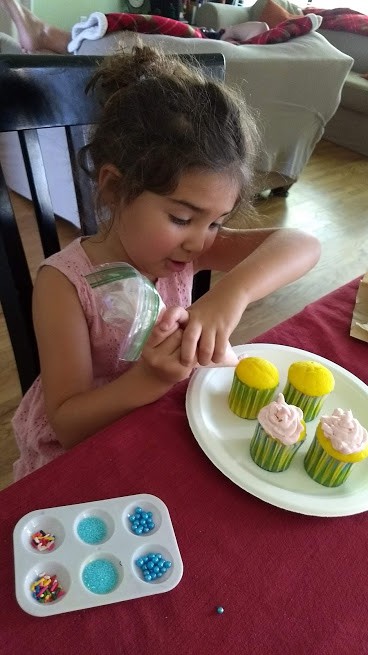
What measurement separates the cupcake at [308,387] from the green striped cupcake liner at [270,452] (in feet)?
0.24

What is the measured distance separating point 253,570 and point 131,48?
78 cm

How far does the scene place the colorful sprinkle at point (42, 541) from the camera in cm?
44

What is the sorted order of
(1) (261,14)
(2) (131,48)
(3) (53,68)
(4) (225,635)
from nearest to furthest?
(4) (225,635), (3) (53,68), (2) (131,48), (1) (261,14)

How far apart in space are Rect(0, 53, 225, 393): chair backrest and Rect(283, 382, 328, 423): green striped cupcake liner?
0.43m

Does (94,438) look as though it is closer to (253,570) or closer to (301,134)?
(253,570)

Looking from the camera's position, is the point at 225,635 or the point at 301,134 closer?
the point at 225,635

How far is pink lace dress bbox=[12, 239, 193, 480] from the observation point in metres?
0.78

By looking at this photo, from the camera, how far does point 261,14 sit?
4.27 m

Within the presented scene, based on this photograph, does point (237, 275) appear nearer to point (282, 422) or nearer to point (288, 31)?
point (282, 422)

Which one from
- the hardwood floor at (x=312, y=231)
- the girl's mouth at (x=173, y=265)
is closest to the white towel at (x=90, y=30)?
the hardwood floor at (x=312, y=231)

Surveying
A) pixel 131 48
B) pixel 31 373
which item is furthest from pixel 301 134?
pixel 31 373

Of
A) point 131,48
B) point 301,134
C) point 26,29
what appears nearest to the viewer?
point 131,48

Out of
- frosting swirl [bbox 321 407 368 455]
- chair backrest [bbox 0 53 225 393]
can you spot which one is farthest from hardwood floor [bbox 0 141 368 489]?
frosting swirl [bbox 321 407 368 455]

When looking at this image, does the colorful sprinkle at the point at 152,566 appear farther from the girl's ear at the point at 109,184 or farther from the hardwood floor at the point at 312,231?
the hardwood floor at the point at 312,231
